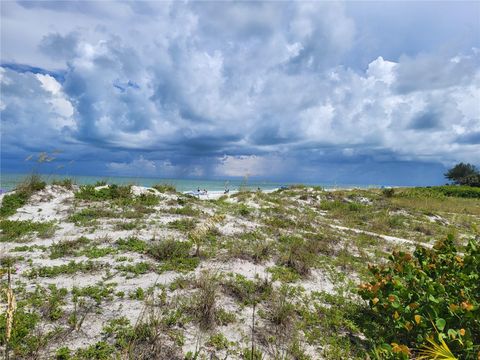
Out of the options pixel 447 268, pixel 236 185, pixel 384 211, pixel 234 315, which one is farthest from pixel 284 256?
pixel 384 211

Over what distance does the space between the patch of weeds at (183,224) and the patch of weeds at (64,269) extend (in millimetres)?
3168

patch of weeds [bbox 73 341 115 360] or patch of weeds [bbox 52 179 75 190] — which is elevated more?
patch of weeds [bbox 52 179 75 190]

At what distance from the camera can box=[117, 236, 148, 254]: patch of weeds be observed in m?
7.92

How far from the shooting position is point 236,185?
59.1 feet

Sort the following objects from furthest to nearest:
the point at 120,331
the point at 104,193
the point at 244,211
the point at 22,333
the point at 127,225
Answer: the point at 104,193 → the point at 244,211 → the point at 127,225 → the point at 120,331 → the point at 22,333

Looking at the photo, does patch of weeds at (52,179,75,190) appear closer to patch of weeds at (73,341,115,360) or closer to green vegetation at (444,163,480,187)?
patch of weeds at (73,341,115,360)

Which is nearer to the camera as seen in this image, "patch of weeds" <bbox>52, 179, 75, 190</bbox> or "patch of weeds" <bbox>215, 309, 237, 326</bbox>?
"patch of weeds" <bbox>215, 309, 237, 326</bbox>

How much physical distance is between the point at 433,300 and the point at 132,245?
6377mm

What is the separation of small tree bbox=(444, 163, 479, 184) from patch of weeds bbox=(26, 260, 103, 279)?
6353 cm

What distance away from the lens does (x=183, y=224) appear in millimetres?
10297

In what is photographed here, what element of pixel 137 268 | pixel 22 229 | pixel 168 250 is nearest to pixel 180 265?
pixel 168 250

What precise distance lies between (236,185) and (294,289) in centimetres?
1168

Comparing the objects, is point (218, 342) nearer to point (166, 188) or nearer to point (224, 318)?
point (224, 318)

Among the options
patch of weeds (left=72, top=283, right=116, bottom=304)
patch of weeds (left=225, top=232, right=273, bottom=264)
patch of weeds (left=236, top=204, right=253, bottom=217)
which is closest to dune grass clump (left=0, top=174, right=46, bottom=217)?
patch of weeds (left=72, top=283, right=116, bottom=304)
